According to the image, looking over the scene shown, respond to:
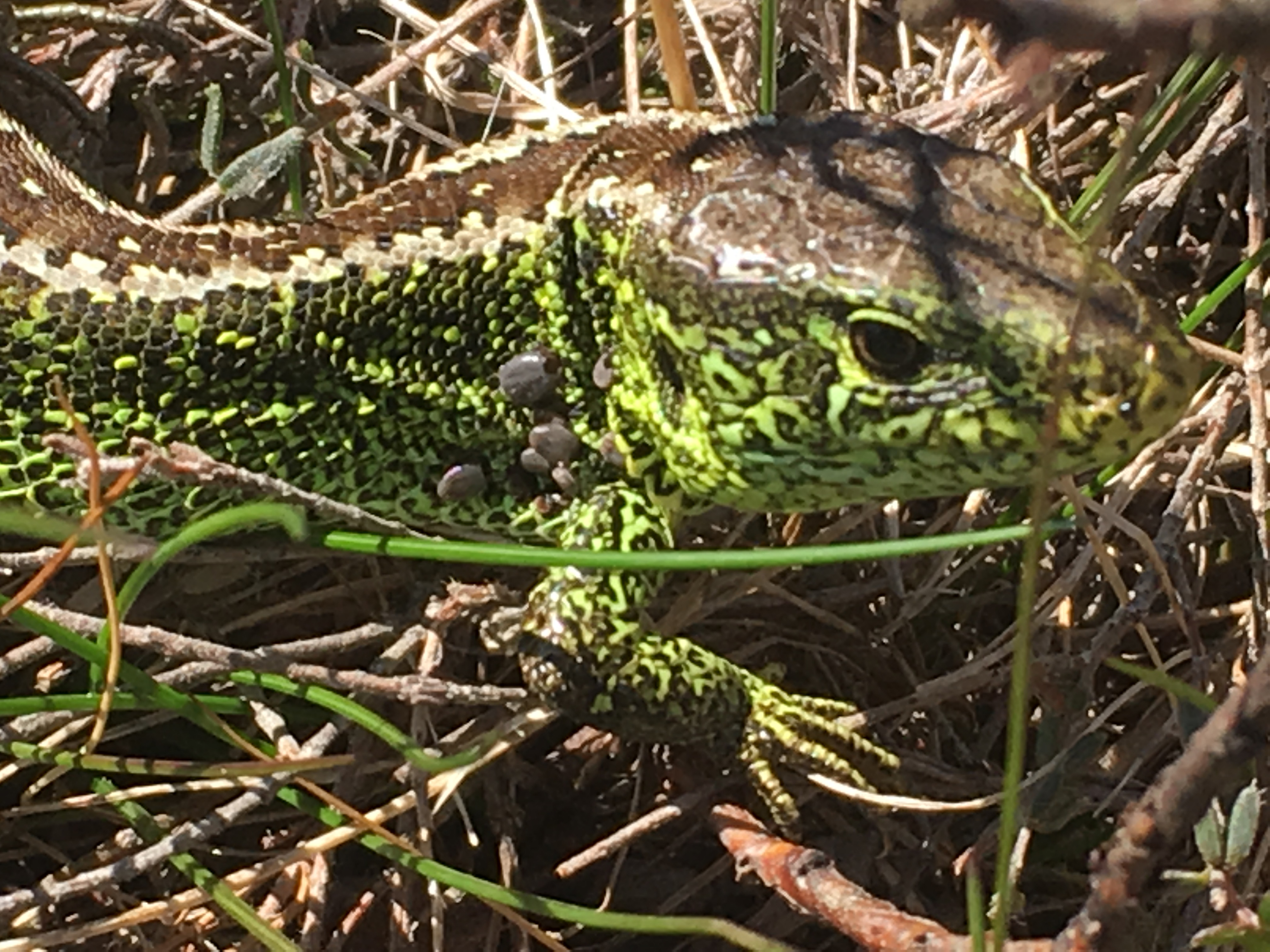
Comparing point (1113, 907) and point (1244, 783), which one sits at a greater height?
point (1113, 907)

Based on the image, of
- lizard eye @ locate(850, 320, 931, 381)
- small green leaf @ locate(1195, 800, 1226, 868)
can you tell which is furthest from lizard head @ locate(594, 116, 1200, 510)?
small green leaf @ locate(1195, 800, 1226, 868)

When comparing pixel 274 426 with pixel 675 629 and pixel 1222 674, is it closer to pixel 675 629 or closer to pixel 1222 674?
pixel 675 629

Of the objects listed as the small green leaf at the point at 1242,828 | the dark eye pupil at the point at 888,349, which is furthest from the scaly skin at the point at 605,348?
the small green leaf at the point at 1242,828

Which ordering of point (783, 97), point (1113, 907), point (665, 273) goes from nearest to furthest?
point (1113, 907) < point (665, 273) < point (783, 97)

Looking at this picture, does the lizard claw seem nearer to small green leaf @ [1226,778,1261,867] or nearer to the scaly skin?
the scaly skin

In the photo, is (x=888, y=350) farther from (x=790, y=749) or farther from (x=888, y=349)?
(x=790, y=749)

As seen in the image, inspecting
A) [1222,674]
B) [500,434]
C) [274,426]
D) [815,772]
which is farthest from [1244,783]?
[274,426]
